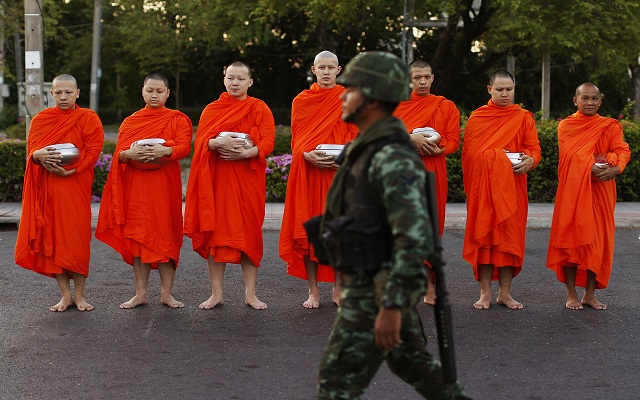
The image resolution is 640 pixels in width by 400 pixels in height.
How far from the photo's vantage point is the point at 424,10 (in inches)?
1098

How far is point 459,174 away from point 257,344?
869 cm

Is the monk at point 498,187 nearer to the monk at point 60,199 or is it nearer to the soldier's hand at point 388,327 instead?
the monk at point 60,199

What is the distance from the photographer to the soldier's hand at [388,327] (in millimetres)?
3695

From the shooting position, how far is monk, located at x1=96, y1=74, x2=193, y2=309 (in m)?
7.98

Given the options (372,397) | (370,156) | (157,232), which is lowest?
(372,397)

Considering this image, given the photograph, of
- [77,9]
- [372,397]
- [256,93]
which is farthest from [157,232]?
[77,9]

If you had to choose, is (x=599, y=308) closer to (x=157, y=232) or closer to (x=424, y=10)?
(x=157, y=232)

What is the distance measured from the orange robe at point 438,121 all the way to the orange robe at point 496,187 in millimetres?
173

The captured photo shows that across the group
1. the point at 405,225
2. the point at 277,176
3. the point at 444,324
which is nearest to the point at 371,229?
the point at 405,225

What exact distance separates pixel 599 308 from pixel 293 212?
2603 millimetres

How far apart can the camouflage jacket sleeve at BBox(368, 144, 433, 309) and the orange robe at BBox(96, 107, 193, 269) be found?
4494 mm

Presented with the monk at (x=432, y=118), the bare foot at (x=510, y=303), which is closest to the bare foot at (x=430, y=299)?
the monk at (x=432, y=118)

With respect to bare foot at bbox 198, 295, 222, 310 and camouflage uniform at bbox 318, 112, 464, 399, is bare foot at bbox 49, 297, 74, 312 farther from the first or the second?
camouflage uniform at bbox 318, 112, 464, 399

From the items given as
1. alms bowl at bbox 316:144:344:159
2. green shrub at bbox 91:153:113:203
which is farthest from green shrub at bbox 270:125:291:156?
alms bowl at bbox 316:144:344:159
